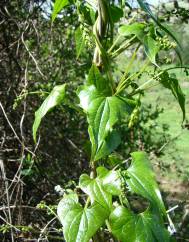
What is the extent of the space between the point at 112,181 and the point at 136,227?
98 millimetres

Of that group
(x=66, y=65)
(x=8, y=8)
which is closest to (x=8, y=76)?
(x=8, y=8)

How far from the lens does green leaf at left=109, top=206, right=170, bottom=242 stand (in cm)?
95

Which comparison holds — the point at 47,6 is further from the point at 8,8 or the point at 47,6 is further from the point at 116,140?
the point at 116,140

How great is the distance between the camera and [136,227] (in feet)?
3.13

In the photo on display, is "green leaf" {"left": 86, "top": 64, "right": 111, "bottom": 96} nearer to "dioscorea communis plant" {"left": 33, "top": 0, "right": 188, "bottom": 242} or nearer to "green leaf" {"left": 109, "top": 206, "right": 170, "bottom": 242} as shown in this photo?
"dioscorea communis plant" {"left": 33, "top": 0, "right": 188, "bottom": 242}

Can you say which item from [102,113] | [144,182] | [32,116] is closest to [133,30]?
[102,113]

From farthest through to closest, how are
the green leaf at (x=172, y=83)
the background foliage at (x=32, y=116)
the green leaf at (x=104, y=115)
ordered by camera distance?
the background foliage at (x=32, y=116), the green leaf at (x=172, y=83), the green leaf at (x=104, y=115)

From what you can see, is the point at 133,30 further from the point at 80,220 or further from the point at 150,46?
the point at 80,220

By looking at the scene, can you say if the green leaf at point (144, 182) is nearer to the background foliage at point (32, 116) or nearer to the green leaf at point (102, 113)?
the green leaf at point (102, 113)

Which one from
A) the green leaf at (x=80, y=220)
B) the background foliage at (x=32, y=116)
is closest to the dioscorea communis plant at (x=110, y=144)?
the green leaf at (x=80, y=220)

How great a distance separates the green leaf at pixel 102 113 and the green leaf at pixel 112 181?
0.16 feet

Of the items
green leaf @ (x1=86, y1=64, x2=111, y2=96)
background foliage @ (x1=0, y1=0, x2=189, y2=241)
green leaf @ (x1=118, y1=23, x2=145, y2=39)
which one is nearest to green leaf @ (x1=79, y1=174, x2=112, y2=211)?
green leaf @ (x1=86, y1=64, x2=111, y2=96)

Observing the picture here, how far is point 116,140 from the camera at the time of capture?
947mm

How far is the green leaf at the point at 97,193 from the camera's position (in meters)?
0.96
